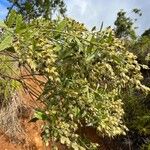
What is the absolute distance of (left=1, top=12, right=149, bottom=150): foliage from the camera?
2.71m

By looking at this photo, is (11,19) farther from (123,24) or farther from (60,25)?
(123,24)

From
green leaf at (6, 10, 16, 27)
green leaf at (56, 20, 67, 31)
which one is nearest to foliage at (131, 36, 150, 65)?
green leaf at (56, 20, 67, 31)

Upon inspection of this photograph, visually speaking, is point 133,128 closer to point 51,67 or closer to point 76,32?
point 76,32

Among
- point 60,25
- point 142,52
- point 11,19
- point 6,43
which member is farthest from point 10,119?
point 6,43

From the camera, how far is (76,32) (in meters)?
3.14

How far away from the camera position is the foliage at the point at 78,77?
271cm

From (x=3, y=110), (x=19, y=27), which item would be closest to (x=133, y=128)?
(x=3, y=110)

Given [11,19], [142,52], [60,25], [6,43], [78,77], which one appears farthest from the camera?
[142,52]

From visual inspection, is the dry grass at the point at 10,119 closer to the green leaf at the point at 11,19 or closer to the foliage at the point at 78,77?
the foliage at the point at 78,77

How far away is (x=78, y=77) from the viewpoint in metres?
3.02

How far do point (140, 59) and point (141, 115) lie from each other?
6.72 feet

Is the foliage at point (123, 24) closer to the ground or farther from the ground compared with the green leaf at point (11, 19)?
farther from the ground

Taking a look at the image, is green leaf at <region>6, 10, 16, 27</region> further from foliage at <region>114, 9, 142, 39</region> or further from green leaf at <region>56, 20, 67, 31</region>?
foliage at <region>114, 9, 142, 39</region>

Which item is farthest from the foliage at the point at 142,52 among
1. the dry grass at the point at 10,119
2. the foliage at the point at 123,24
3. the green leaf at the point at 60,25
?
the foliage at the point at 123,24
